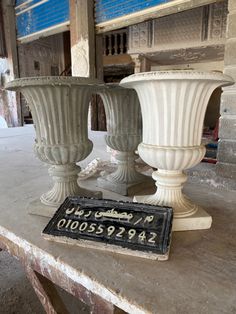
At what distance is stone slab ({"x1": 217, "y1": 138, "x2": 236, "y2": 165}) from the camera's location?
121cm

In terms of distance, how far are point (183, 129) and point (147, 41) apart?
4338 mm

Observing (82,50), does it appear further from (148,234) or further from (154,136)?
(148,234)

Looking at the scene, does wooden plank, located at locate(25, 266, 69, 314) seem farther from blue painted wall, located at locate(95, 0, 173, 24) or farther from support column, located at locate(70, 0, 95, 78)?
blue painted wall, located at locate(95, 0, 173, 24)

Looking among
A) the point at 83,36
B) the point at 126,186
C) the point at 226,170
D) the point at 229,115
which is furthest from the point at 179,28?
the point at 126,186

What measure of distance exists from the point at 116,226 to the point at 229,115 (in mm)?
844

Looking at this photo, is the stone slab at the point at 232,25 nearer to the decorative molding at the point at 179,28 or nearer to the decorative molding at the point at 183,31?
the decorative molding at the point at 183,31

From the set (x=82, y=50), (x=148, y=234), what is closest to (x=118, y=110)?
(x=148, y=234)

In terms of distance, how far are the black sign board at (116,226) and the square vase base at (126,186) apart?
1.03 feet

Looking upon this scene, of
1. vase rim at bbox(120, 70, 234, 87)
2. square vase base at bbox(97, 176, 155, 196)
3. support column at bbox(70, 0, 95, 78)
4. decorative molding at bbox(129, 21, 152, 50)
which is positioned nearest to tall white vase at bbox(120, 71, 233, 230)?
vase rim at bbox(120, 70, 234, 87)

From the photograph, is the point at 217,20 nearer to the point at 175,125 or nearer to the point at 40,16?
the point at 40,16

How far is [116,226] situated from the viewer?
0.73 meters

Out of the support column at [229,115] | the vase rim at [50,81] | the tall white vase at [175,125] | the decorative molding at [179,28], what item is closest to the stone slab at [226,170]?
the support column at [229,115]

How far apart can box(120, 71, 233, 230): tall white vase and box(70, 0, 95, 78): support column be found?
71.2 inches

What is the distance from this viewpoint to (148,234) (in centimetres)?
69
